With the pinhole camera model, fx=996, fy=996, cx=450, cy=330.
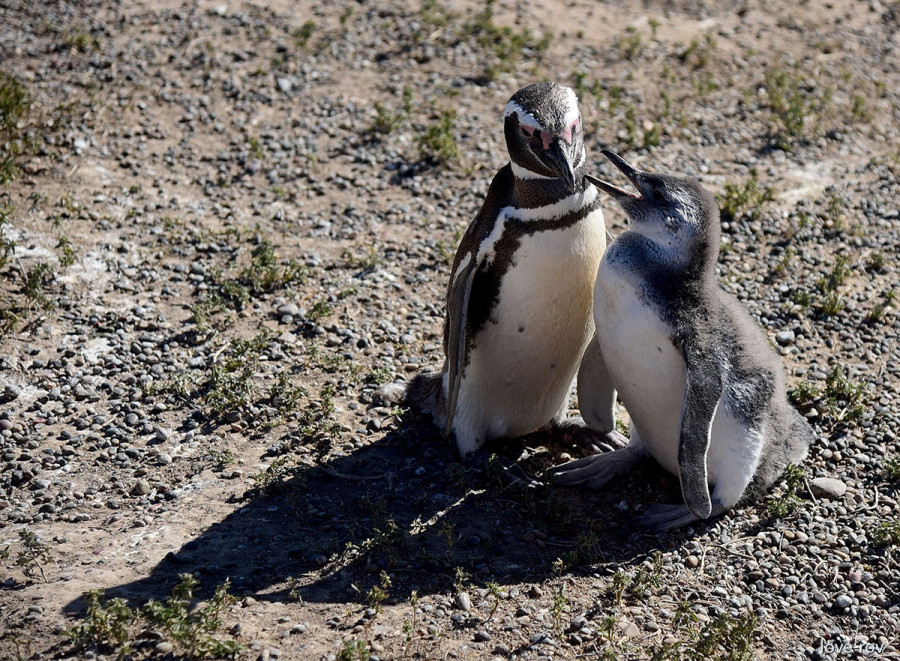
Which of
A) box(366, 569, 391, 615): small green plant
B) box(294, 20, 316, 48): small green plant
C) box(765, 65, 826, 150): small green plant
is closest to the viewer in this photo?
box(366, 569, 391, 615): small green plant

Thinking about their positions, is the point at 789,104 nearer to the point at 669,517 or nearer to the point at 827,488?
the point at 827,488

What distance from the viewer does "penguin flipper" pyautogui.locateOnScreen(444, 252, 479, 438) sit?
14.2 ft

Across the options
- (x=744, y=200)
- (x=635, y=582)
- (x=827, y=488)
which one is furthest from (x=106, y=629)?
(x=744, y=200)

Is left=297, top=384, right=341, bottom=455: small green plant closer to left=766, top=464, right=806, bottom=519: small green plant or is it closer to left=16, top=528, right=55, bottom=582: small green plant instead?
left=16, top=528, right=55, bottom=582: small green plant

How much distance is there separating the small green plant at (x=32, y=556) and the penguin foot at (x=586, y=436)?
7.94 ft

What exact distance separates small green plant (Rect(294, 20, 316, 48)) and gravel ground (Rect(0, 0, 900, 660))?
2 cm

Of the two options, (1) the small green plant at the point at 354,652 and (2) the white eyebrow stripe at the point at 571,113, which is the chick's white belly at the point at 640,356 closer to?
(2) the white eyebrow stripe at the point at 571,113

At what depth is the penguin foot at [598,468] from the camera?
14.7ft

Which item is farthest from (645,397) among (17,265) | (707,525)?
(17,265)

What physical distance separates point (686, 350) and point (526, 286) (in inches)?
29.1

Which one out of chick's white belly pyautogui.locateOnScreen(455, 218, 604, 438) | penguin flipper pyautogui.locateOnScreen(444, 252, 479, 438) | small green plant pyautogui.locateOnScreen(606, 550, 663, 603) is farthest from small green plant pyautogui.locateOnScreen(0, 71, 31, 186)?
small green plant pyautogui.locateOnScreen(606, 550, 663, 603)

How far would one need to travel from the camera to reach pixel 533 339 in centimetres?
441

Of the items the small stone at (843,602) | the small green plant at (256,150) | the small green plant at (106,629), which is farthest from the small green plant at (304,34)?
the small stone at (843,602)

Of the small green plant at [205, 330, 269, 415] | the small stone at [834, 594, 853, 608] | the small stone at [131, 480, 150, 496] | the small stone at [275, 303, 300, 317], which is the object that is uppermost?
the small stone at [275, 303, 300, 317]
